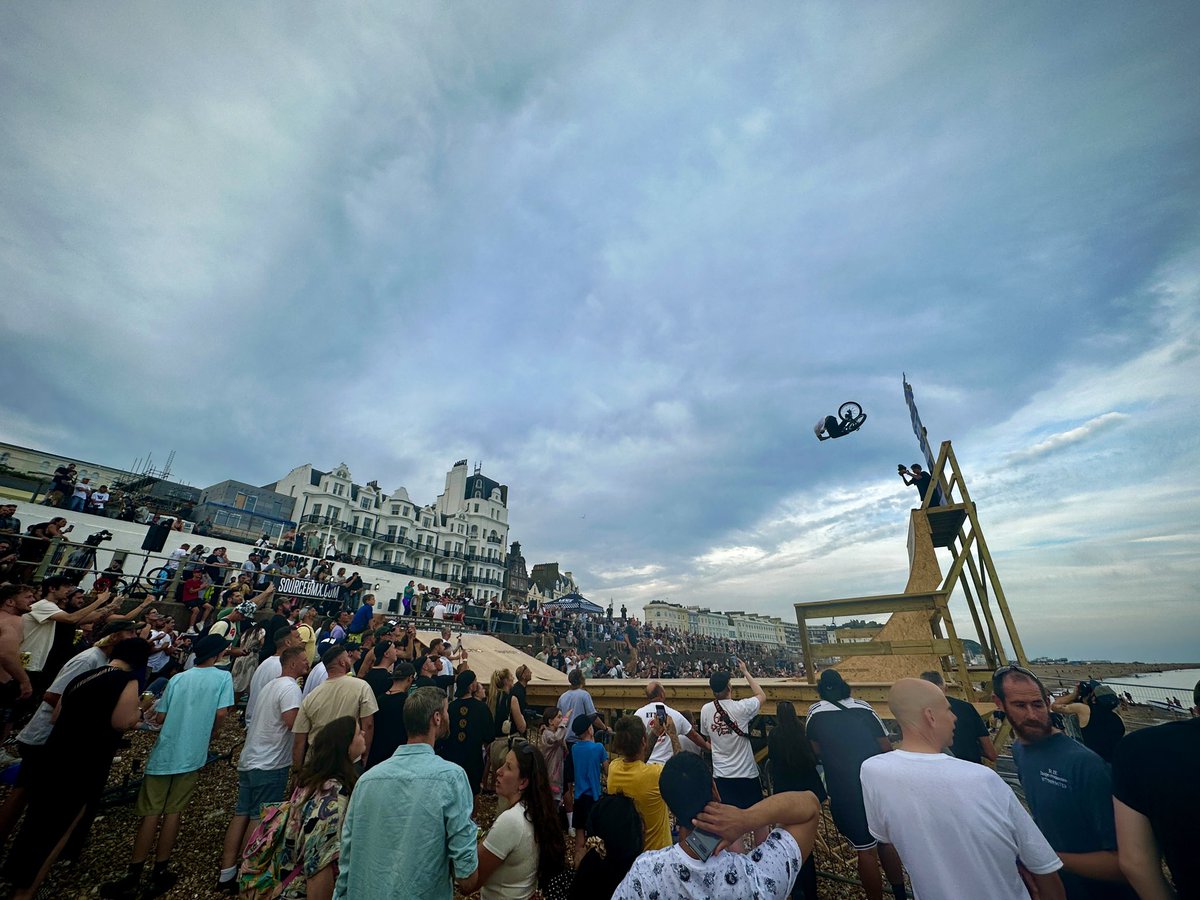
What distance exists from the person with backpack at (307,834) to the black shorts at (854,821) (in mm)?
4156

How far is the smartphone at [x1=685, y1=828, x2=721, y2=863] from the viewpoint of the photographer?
192 cm

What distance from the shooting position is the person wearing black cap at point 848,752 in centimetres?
407

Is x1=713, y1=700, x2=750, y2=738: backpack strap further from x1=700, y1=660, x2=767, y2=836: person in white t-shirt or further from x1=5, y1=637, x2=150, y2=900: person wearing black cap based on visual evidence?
x1=5, y1=637, x2=150, y2=900: person wearing black cap

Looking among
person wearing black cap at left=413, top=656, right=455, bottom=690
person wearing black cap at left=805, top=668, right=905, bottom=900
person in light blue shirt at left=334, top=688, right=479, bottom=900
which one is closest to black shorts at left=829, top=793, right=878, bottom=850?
person wearing black cap at left=805, top=668, right=905, bottom=900

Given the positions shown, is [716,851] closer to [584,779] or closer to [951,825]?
[951,825]

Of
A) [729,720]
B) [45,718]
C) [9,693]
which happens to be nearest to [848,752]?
[729,720]

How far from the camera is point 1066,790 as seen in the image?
2809 mm

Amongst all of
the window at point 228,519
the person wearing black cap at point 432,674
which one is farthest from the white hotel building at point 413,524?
the person wearing black cap at point 432,674

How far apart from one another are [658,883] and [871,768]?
140 centimetres

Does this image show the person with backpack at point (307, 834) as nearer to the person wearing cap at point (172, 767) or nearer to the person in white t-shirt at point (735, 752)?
the person wearing cap at point (172, 767)

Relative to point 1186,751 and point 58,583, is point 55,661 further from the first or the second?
point 1186,751

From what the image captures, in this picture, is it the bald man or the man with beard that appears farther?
the man with beard

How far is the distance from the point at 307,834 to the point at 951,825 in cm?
363

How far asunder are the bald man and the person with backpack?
10.7ft
